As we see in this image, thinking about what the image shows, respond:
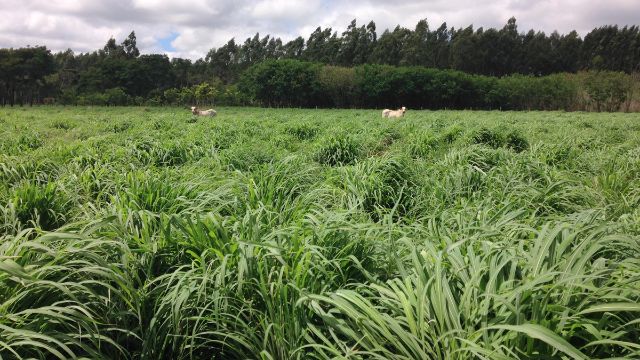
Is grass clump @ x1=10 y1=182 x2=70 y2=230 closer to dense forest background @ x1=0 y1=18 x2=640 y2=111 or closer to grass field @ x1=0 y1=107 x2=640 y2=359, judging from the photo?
grass field @ x1=0 y1=107 x2=640 y2=359

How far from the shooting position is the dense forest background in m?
49.9

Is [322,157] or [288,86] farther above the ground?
[288,86]

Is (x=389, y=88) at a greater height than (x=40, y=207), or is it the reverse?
(x=389, y=88)

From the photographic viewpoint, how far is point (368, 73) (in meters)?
52.6

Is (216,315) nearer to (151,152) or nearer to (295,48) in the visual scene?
(151,152)

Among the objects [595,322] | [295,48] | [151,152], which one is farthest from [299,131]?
[295,48]

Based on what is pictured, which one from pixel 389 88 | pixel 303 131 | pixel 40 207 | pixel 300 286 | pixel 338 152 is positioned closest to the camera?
pixel 300 286

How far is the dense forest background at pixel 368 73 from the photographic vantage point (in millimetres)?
49906

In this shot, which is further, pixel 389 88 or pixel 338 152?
pixel 389 88

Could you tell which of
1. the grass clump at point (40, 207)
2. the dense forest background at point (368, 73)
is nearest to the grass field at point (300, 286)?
the grass clump at point (40, 207)

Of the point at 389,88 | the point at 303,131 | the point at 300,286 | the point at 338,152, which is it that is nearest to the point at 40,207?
the point at 300,286

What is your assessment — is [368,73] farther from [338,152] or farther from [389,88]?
[338,152]

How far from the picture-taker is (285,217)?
310cm

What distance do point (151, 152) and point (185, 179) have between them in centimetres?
231
